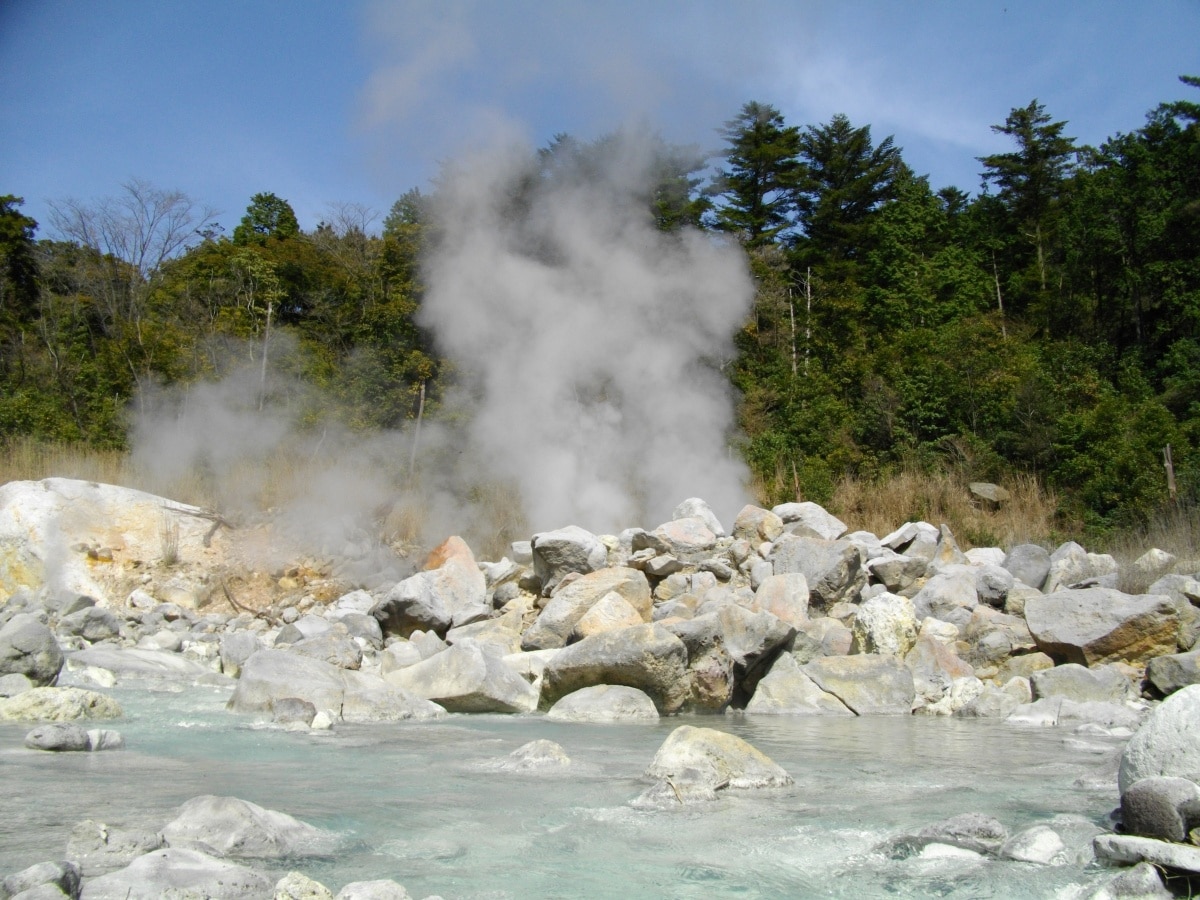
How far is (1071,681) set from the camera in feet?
23.7

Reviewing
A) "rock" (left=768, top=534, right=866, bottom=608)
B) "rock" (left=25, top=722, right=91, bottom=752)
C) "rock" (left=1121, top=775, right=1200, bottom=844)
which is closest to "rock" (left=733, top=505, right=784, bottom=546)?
"rock" (left=768, top=534, right=866, bottom=608)

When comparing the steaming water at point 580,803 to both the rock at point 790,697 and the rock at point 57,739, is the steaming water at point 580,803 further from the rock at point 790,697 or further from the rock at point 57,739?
the rock at point 790,697

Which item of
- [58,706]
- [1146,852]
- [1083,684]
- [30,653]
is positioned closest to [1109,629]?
[1083,684]

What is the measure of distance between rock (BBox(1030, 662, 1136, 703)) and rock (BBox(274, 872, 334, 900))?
618 centimetres

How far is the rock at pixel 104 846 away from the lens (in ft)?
9.28

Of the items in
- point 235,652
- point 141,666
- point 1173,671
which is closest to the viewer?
point 1173,671

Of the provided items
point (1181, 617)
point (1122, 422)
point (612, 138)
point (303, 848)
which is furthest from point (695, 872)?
point (1122, 422)

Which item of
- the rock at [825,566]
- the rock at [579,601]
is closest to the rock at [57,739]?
the rock at [579,601]

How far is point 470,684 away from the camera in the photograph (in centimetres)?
688

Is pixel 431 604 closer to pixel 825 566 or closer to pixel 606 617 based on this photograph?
pixel 606 617

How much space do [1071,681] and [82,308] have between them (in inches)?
1120

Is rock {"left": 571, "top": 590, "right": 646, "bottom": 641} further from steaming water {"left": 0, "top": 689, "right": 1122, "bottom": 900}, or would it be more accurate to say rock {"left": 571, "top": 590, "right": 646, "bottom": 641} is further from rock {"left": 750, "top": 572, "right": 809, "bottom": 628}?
steaming water {"left": 0, "top": 689, "right": 1122, "bottom": 900}

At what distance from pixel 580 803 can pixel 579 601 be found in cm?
475

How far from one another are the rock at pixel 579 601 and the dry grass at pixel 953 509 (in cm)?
713
